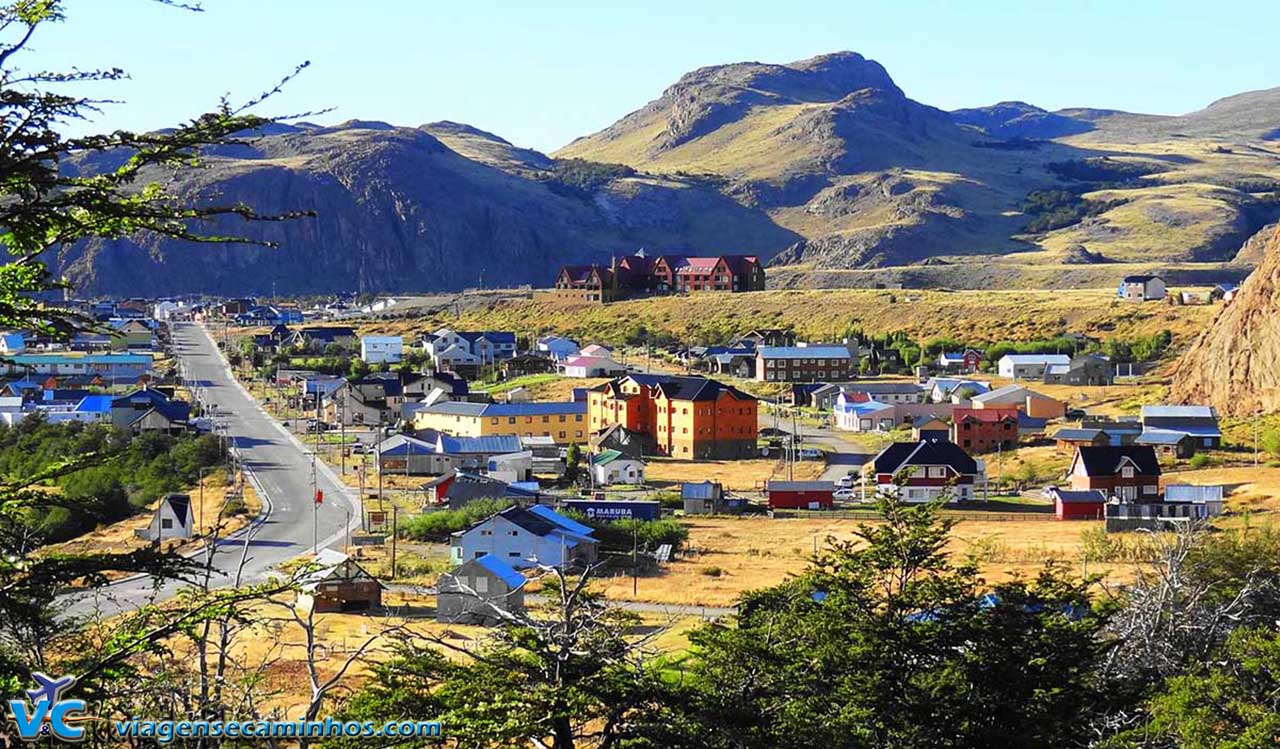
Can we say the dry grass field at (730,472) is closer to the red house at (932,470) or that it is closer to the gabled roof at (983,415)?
the red house at (932,470)

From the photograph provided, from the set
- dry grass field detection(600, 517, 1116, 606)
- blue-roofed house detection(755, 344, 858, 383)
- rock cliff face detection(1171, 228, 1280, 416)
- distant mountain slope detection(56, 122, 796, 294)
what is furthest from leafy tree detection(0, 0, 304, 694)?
distant mountain slope detection(56, 122, 796, 294)

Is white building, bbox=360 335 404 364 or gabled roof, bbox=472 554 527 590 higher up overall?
white building, bbox=360 335 404 364

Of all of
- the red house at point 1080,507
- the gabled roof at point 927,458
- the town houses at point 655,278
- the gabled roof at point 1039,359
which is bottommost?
the red house at point 1080,507

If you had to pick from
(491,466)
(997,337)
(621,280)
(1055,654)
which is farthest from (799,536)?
(621,280)

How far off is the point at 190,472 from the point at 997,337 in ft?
159

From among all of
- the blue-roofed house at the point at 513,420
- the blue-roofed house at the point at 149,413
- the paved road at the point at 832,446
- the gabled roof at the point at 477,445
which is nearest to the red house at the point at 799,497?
the paved road at the point at 832,446

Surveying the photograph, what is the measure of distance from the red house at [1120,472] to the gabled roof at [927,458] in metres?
3.28

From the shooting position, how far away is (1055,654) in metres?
15.3

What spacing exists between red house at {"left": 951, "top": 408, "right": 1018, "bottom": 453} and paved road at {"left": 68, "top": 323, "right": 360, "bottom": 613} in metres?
20.1

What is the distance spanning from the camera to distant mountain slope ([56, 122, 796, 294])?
495 feet

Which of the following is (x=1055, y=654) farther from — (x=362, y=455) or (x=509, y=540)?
(x=362, y=455)

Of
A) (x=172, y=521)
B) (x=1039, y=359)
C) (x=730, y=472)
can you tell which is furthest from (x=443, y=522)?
(x=1039, y=359)

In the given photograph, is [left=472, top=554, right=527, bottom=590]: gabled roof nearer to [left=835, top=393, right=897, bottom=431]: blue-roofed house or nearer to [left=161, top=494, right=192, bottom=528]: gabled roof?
[left=161, top=494, right=192, bottom=528]: gabled roof

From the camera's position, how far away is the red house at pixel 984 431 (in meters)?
49.0
